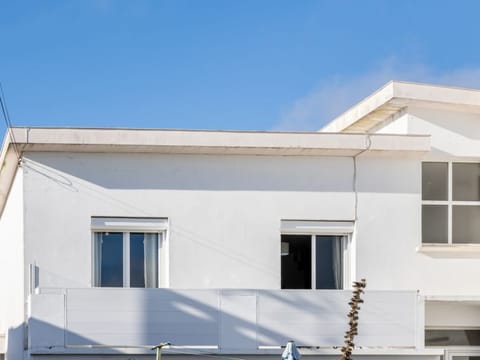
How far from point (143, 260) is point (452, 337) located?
6.10 metres

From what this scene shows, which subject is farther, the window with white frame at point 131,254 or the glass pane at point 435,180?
the glass pane at point 435,180

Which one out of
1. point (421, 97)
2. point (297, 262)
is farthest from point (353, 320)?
point (421, 97)

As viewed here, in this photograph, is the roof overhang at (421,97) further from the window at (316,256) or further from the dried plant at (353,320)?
the dried plant at (353,320)

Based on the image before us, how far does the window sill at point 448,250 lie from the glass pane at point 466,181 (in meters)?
0.99

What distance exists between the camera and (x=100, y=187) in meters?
16.2

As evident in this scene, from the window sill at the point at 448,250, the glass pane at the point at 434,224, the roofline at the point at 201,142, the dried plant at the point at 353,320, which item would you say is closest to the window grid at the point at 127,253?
the roofline at the point at 201,142

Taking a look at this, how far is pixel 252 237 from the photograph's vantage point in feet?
54.4

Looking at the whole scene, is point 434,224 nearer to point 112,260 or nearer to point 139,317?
point 139,317

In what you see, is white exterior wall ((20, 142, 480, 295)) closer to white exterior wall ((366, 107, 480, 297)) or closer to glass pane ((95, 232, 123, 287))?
white exterior wall ((366, 107, 480, 297))

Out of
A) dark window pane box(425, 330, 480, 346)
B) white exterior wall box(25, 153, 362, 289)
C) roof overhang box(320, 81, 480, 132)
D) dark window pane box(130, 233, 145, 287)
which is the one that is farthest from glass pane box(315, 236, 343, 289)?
dark window pane box(130, 233, 145, 287)

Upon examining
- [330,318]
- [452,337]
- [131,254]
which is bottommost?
[452,337]

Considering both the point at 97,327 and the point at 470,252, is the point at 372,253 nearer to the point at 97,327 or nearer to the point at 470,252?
the point at 470,252

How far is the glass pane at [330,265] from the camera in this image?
17.0 meters

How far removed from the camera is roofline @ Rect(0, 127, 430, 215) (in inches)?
621
